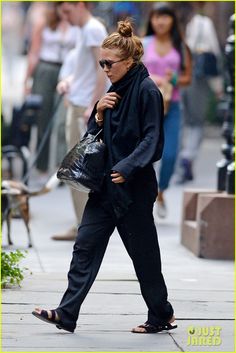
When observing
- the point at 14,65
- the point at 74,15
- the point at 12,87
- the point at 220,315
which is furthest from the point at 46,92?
the point at 14,65

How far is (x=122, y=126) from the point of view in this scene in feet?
21.8

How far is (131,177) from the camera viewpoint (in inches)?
257

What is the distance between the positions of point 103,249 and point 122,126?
28.5 inches

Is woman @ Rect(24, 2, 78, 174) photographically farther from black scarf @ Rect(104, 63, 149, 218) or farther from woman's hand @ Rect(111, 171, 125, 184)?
woman's hand @ Rect(111, 171, 125, 184)

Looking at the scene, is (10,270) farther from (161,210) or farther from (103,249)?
(161,210)

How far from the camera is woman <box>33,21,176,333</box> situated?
21.7 ft

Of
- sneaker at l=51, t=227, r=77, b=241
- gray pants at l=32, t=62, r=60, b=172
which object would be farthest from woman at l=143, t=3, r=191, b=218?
gray pants at l=32, t=62, r=60, b=172

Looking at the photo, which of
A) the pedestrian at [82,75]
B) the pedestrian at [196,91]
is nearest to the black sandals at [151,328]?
the pedestrian at [82,75]

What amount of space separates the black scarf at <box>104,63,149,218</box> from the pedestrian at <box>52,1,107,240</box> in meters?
3.18

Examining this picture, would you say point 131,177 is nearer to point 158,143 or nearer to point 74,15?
point 158,143

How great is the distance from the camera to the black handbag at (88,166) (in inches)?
262

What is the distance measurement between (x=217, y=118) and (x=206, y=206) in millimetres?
12606

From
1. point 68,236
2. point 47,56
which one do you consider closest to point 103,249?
point 68,236

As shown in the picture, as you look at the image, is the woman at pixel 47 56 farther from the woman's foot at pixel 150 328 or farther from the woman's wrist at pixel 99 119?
the woman's foot at pixel 150 328
